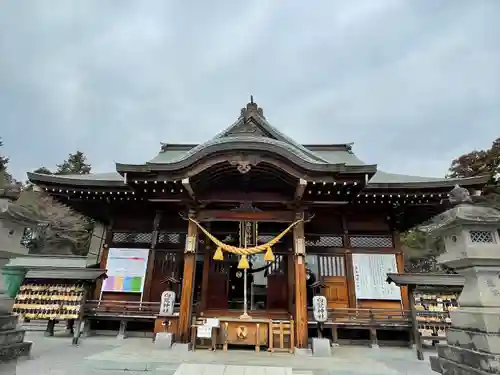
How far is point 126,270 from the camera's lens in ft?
31.9

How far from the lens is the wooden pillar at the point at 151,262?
941 cm

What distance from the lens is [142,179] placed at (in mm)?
7785

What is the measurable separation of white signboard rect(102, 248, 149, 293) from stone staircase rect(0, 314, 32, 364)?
18.7ft

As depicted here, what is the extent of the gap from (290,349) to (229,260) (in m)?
3.47

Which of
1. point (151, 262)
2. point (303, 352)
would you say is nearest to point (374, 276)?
point (303, 352)

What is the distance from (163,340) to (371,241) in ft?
23.0

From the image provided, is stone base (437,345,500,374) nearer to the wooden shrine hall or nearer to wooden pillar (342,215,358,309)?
the wooden shrine hall

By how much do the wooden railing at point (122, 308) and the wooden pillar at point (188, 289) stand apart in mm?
2111

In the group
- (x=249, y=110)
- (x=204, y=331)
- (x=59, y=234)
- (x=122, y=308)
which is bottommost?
(x=204, y=331)

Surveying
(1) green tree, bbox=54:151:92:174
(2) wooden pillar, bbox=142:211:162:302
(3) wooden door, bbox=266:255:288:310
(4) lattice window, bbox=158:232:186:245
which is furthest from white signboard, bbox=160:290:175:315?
(1) green tree, bbox=54:151:92:174

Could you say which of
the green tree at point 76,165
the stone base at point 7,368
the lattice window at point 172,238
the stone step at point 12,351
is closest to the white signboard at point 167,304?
the lattice window at point 172,238

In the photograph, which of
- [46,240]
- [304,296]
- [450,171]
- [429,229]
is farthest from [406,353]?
[46,240]

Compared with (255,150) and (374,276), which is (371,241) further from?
(255,150)

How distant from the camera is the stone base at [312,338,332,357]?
6711 mm
